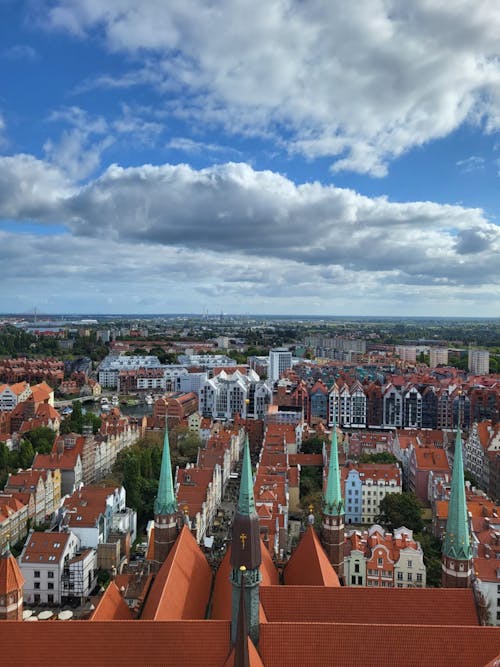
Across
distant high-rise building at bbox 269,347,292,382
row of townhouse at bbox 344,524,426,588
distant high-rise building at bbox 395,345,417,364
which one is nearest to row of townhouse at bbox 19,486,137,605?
row of townhouse at bbox 344,524,426,588

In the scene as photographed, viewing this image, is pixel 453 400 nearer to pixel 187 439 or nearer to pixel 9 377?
pixel 187 439

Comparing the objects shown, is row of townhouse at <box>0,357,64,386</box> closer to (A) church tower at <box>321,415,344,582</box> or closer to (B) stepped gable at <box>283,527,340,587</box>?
(A) church tower at <box>321,415,344,582</box>

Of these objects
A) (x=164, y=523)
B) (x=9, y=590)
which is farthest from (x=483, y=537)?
(x=9, y=590)

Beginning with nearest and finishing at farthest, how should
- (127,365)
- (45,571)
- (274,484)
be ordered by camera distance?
(45,571) → (274,484) → (127,365)

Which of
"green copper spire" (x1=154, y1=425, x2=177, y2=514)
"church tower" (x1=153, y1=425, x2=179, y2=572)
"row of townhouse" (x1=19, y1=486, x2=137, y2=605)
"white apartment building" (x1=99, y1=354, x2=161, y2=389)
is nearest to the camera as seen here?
"church tower" (x1=153, y1=425, x2=179, y2=572)

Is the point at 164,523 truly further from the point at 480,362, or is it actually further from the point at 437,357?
the point at 437,357

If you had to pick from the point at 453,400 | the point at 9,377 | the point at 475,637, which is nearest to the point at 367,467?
the point at 475,637
